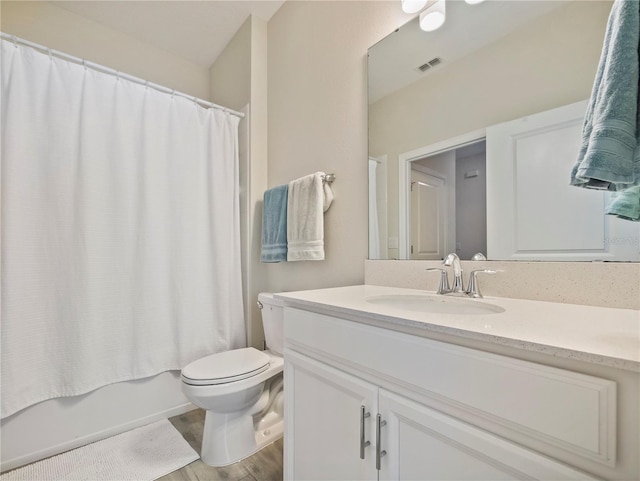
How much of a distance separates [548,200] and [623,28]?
478 millimetres

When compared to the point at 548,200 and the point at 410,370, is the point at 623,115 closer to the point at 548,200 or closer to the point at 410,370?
the point at 548,200

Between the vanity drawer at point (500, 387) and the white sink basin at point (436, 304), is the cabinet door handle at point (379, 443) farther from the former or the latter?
the white sink basin at point (436, 304)

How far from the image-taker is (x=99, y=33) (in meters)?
2.05

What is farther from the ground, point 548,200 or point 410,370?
point 548,200

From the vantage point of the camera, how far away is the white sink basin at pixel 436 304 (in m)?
0.94

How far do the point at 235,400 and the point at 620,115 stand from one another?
155 centimetres

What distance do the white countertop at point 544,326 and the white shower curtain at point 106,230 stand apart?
1.16 m

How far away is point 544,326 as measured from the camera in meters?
0.62

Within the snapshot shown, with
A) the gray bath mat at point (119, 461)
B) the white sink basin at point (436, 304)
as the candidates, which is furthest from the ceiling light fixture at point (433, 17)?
the gray bath mat at point (119, 461)

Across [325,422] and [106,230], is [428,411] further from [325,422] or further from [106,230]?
[106,230]

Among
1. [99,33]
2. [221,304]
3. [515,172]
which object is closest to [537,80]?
[515,172]

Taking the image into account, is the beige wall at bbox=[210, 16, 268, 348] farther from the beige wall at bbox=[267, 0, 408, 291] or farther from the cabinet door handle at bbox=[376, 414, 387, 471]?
the cabinet door handle at bbox=[376, 414, 387, 471]

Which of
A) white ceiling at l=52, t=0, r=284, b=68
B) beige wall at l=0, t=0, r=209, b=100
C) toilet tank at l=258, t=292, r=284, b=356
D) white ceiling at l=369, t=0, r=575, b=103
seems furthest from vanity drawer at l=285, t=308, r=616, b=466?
beige wall at l=0, t=0, r=209, b=100

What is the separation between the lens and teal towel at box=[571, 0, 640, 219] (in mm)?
542
